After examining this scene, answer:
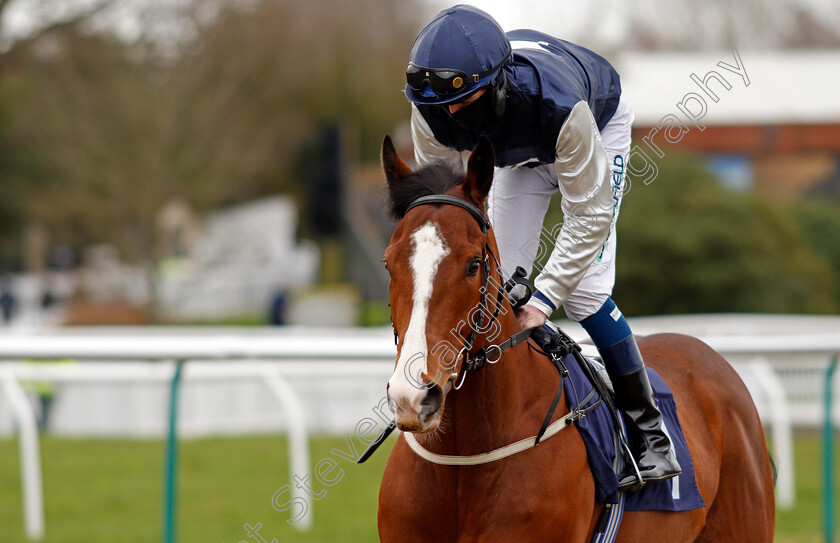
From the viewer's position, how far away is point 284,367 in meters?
7.54

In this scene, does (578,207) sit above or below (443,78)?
below

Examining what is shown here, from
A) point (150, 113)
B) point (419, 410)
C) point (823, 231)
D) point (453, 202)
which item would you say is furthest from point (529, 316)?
point (150, 113)

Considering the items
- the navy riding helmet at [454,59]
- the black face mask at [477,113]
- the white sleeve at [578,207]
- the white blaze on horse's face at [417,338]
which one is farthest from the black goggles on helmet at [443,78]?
the white blaze on horse's face at [417,338]

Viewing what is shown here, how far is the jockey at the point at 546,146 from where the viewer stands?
2.63 m

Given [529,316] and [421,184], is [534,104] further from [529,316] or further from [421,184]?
[529,316]

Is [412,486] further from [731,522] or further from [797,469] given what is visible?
[797,469]

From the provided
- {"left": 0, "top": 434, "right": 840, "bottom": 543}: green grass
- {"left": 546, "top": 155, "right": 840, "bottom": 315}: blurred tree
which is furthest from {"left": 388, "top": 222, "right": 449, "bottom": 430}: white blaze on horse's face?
{"left": 546, "top": 155, "right": 840, "bottom": 315}: blurred tree

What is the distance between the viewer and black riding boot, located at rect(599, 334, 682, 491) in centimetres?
303

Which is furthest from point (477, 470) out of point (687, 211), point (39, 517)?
point (687, 211)

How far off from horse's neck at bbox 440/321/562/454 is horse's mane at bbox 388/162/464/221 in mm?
425

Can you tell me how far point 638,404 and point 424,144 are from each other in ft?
3.46

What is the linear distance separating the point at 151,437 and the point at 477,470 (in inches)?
263

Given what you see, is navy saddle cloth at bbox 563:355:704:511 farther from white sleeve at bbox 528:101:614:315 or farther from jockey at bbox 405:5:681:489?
white sleeve at bbox 528:101:614:315

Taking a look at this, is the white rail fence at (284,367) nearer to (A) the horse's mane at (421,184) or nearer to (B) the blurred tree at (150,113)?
(A) the horse's mane at (421,184)
